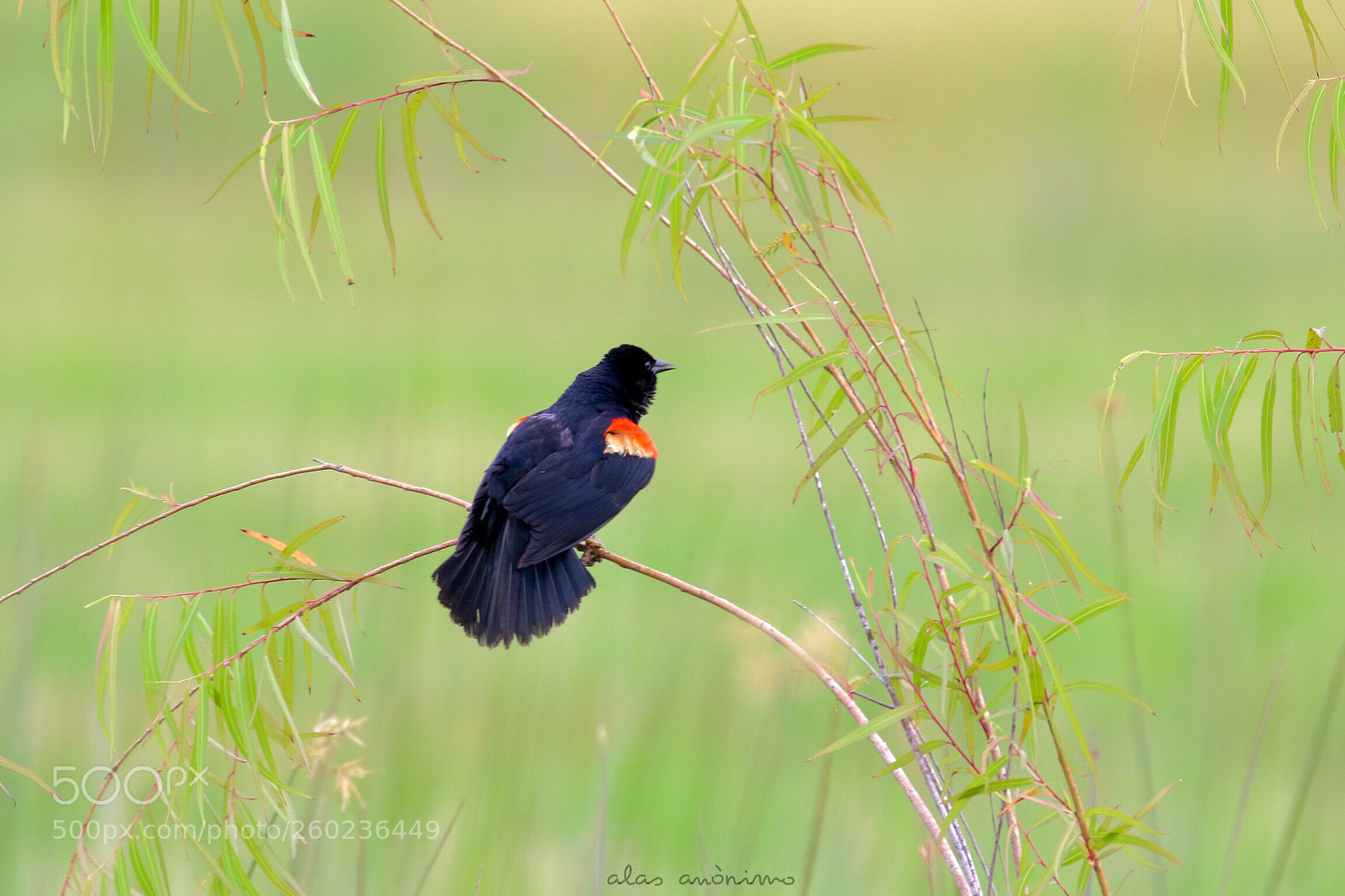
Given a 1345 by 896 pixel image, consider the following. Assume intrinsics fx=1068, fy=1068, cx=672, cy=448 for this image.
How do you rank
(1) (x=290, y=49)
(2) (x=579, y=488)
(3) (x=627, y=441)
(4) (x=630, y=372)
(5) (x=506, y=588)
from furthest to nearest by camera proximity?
(4) (x=630, y=372) < (3) (x=627, y=441) < (2) (x=579, y=488) < (5) (x=506, y=588) < (1) (x=290, y=49)

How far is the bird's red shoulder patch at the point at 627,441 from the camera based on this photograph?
2.03 m

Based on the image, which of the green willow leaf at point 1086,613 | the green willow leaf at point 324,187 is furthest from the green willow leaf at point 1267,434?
the green willow leaf at point 324,187

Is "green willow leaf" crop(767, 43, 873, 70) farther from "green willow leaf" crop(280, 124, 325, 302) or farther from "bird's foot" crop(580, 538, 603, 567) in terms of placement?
"bird's foot" crop(580, 538, 603, 567)

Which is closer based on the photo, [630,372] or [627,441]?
[627,441]

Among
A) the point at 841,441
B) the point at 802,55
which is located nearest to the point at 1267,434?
the point at 841,441

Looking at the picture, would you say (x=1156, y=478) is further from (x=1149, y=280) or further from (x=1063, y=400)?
(x=1149, y=280)

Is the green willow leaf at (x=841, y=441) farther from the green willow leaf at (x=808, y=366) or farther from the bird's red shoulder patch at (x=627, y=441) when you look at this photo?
the bird's red shoulder patch at (x=627, y=441)

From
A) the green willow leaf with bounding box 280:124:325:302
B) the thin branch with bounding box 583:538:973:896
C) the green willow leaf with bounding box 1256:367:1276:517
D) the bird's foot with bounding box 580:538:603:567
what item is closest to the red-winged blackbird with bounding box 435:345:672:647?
the bird's foot with bounding box 580:538:603:567

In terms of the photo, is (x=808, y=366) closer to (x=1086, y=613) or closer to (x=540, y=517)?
(x=1086, y=613)

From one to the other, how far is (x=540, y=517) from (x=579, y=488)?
0.45ft

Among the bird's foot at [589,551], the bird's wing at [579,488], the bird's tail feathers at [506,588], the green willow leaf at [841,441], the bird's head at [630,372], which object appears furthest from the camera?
the bird's head at [630,372]

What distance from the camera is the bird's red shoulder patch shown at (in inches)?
79.9

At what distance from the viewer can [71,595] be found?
346 centimetres

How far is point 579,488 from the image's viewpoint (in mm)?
1874
